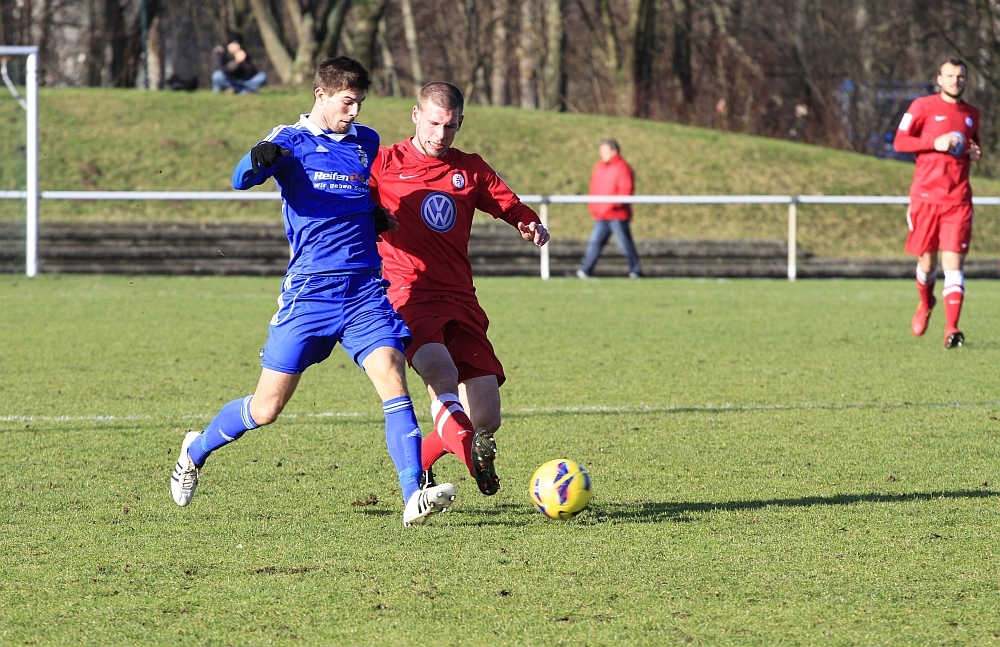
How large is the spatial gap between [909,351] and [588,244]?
31.8 ft

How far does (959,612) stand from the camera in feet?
12.8

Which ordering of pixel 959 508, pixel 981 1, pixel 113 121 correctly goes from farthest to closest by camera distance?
pixel 981 1 → pixel 113 121 → pixel 959 508

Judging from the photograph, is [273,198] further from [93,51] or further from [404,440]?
[93,51]

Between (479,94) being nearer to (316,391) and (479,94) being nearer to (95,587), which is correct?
(316,391)

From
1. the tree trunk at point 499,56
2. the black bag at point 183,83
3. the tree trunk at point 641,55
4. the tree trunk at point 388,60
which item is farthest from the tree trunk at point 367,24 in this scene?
the tree trunk at point 388,60

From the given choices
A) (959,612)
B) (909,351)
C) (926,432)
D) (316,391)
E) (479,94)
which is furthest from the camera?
(479,94)

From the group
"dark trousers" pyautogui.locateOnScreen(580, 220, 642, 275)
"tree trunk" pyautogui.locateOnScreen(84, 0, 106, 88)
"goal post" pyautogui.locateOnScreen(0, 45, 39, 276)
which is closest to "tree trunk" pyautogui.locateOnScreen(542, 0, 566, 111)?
"tree trunk" pyautogui.locateOnScreen(84, 0, 106, 88)

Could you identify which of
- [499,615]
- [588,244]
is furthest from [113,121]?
[499,615]

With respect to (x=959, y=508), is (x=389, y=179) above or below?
above

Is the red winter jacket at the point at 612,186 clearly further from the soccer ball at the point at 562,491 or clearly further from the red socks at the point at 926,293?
the soccer ball at the point at 562,491

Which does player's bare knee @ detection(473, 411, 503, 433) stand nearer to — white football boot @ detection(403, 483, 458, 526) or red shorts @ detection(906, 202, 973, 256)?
white football boot @ detection(403, 483, 458, 526)

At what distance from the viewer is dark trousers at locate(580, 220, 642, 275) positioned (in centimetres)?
1906

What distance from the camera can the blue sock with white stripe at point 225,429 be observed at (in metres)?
5.32

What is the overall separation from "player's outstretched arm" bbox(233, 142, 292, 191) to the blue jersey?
176mm
